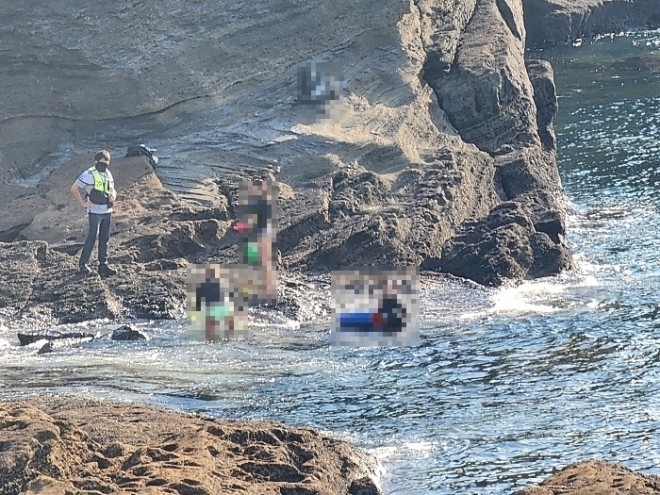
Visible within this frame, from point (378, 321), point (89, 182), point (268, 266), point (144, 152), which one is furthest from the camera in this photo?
point (144, 152)

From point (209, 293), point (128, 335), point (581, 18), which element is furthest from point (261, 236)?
point (581, 18)

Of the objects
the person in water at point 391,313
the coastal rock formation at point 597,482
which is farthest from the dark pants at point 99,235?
the coastal rock formation at point 597,482

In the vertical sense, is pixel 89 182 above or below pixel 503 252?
above

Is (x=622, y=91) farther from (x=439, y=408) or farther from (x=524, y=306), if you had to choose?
(x=439, y=408)

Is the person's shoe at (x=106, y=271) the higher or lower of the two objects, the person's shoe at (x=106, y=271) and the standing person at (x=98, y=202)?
the lower

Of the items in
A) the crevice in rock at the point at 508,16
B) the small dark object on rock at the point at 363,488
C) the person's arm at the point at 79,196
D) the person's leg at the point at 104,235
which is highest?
the crevice in rock at the point at 508,16

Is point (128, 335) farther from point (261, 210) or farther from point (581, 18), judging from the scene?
point (581, 18)

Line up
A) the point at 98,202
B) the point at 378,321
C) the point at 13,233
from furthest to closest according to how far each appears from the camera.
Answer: the point at 13,233 → the point at 98,202 → the point at 378,321

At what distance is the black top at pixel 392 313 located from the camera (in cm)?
1900

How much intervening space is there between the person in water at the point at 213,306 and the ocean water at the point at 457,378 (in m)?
0.42

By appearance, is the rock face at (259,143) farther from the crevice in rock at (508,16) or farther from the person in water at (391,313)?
the crevice in rock at (508,16)

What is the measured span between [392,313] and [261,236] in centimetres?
296

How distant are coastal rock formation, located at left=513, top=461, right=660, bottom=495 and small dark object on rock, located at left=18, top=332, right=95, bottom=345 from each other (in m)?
8.33

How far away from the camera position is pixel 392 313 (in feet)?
63.2
